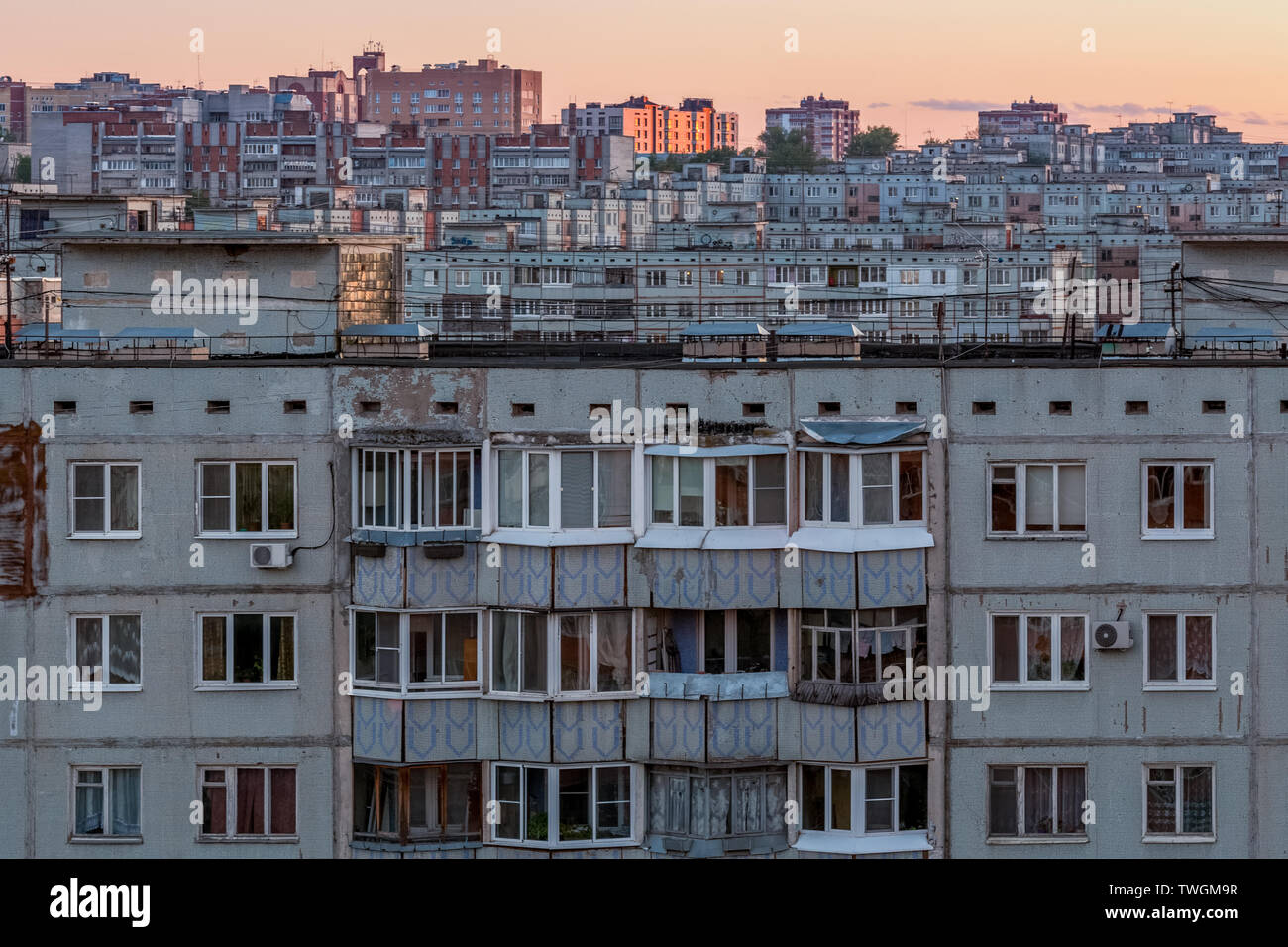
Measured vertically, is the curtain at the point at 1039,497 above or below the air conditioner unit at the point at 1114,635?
above

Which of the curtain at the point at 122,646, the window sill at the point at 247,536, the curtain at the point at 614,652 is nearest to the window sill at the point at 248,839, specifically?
the curtain at the point at 122,646

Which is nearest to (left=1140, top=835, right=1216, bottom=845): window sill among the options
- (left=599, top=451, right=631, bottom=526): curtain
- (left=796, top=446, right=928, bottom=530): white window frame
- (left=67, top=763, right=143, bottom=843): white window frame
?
(left=796, top=446, right=928, bottom=530): white window frame

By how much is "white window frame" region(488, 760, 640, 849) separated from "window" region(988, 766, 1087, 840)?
10.5ft

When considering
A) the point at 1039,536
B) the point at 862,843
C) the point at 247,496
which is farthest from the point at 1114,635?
the point at 247,496

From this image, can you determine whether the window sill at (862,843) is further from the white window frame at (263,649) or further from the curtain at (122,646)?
the curtain at (122,646)

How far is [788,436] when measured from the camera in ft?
62.8

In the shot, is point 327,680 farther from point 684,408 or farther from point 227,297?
point 227,297

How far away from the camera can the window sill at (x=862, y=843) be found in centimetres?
1883

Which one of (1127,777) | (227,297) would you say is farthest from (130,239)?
(1127,777)

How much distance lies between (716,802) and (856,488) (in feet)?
10.1

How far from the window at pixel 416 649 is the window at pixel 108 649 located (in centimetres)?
199

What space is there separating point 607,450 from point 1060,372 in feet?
13.5

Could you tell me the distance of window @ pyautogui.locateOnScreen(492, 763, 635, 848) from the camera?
19.1 m

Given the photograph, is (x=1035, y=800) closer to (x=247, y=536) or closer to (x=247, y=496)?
(x=247, y=536)
